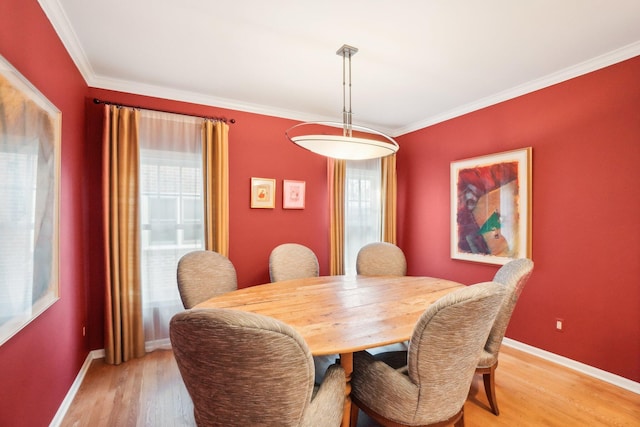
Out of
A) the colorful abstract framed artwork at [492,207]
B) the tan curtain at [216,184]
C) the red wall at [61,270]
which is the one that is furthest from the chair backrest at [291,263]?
the colorful abstract framed artwork at [492,207]

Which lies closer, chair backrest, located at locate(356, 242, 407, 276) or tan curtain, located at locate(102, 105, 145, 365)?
tan curtain, located at locate(102, 105, 145, 365)

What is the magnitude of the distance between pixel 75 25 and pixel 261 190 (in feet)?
6.52

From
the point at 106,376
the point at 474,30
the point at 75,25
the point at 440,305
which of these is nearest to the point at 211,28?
the point at 75,25

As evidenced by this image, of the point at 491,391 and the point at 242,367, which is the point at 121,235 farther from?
the point at 491,391

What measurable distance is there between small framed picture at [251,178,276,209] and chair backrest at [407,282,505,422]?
247 cm

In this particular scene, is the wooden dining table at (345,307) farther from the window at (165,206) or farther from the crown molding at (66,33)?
the crown molding at (66,33)

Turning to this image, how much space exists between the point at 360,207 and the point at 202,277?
2.32m

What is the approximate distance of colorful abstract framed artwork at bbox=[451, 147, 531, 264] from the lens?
286cm

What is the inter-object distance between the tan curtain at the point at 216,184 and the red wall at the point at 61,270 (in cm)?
100

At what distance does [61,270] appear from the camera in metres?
1.95

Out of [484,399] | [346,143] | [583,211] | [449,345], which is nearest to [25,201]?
[346,143]

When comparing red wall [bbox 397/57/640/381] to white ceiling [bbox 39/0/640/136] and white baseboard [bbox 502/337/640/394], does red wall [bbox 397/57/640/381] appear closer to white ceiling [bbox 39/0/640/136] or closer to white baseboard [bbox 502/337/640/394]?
white baseboard [bbox 502/337/640/394]

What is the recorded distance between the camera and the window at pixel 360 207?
396 centimetres

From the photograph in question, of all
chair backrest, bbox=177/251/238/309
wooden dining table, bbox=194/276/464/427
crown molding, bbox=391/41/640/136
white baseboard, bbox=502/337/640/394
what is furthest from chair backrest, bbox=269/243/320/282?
crown molding, bbox=391/41/640/136
